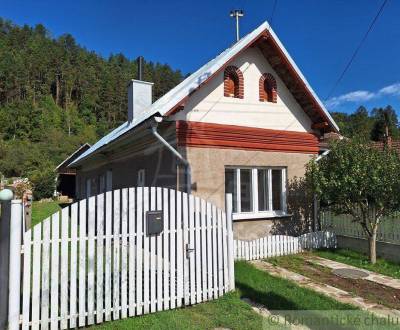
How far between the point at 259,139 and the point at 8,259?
7346 millimetres

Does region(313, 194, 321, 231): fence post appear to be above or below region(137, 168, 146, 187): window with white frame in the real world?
below

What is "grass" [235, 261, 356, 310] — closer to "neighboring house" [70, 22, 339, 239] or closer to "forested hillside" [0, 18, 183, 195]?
"neighboring house" [70, 22, 339, 239]

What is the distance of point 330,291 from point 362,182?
332 centimetres

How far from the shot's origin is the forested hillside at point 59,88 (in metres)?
60.4

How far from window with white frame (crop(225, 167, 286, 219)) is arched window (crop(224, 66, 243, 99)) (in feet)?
7.00

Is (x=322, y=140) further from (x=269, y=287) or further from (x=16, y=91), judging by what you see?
(x=16, y=91)

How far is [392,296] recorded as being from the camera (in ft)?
20.1

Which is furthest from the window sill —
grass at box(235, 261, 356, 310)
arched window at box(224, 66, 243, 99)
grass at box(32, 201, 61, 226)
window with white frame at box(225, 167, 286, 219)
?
grass at box(32, 201, 61, 226)

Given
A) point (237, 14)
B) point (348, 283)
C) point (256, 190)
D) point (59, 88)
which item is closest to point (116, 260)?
point (348, 283)

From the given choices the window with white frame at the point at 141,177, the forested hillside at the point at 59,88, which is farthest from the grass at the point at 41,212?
the forested hillside at the point at 59,88

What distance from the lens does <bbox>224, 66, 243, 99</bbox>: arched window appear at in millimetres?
9836

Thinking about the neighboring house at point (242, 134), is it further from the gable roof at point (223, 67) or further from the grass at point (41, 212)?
the grass at point (41, 212)

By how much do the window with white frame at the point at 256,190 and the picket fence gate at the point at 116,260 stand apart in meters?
3.59

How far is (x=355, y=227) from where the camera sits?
10172 millimetres
